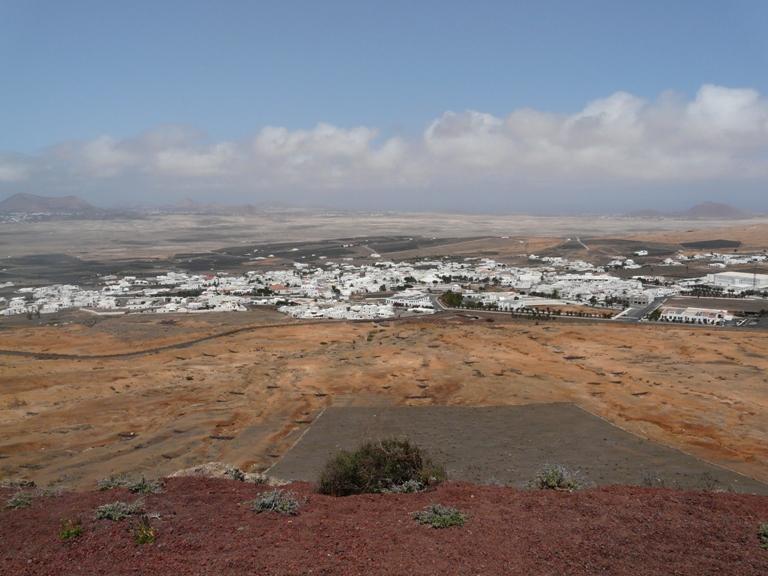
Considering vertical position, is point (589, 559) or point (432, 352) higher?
point (589, 559)

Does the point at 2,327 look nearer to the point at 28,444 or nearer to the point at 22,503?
the point at 28,444

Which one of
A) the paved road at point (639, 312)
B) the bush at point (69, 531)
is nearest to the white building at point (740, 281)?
the paved road at point (639, 312)

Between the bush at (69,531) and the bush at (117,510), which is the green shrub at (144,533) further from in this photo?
the bush at (69,531)

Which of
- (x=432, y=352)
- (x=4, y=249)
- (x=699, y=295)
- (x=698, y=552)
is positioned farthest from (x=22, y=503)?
(x=4, y=249)

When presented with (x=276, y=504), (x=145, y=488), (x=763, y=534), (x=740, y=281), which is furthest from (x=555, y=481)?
(x=740, y=281)

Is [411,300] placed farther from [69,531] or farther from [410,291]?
[69,531]

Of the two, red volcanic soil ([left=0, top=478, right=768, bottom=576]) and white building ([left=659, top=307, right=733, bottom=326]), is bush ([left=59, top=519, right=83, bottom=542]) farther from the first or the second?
white building ([left=659, top=307, right=733, bottom=326])

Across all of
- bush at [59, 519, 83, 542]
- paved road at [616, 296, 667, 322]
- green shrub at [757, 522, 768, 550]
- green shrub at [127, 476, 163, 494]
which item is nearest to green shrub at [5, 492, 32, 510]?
green shrub at [127, 476, 163, 494]
